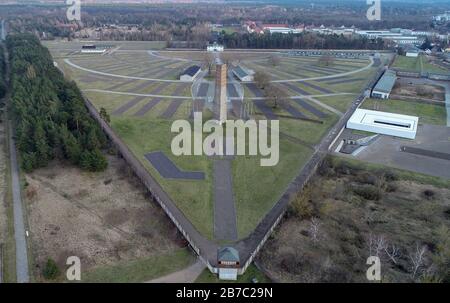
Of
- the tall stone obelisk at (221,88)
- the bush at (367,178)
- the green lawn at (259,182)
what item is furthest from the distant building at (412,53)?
the bush at (367,178)

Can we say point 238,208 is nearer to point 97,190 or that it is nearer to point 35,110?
point 97,190

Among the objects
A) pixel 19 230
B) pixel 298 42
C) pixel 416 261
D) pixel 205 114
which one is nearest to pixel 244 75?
pixel 205 114

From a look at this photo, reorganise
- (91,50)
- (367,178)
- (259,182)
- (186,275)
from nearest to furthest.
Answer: (186,275), (259,182), (367,178), (91,50)

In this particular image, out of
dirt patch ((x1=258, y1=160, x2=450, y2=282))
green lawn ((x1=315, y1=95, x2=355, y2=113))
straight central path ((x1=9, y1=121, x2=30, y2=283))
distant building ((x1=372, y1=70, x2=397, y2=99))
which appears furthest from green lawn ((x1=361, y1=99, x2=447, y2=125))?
straight central path ((x1=9, y1=121, x2=30, y2=283))

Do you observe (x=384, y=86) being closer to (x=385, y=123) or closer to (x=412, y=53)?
(x=385, y=123)
